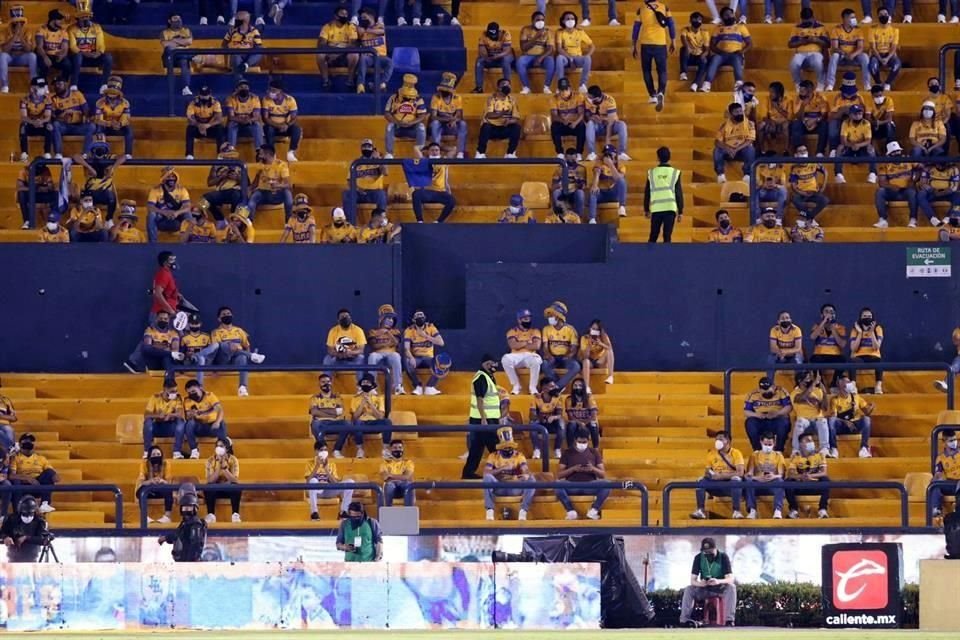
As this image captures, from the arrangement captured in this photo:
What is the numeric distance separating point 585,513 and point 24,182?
9.80m

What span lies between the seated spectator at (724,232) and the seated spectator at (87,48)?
9.39m

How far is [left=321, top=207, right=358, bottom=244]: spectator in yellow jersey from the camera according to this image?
3428cm

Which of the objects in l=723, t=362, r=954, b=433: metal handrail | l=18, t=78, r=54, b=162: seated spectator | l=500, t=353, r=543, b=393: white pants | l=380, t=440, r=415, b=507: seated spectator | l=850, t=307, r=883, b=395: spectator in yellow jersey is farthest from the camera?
l=18, t=78, r=54, b=162: seated spectator

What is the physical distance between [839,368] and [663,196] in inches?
146

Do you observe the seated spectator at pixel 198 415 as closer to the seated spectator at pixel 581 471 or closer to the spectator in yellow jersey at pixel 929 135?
the seated spectator at pixel 581 471

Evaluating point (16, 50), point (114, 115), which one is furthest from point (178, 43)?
point (16, 50)

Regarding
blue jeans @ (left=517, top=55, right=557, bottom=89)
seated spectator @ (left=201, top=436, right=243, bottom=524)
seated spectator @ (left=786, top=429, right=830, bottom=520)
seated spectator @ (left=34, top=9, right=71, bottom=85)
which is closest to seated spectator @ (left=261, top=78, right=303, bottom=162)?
seated spectator @ (left=34, top=9, right=71, bottom=85)

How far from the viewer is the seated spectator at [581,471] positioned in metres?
30.1

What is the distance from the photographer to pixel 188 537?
1072 inches

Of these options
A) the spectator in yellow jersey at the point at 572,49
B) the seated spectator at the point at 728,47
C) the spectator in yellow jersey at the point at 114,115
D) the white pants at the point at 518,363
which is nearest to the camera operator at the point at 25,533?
the white pants at the point at 518,363

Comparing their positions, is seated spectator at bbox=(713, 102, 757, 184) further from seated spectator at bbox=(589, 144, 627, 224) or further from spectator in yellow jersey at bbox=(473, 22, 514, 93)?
spectator in yellow jersey at bbox=(473, 22, 514, 93)

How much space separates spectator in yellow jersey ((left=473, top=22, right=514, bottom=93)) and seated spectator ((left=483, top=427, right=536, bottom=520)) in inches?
325

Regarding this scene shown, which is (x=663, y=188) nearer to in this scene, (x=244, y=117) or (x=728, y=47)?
(x=728, y=47)

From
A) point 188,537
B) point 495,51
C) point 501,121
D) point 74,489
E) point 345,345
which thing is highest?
point 495,51
